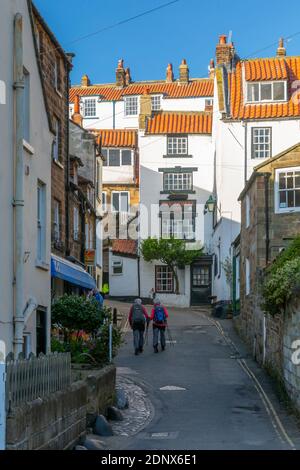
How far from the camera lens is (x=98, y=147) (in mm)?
44094

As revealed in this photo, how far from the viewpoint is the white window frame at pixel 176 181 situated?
172 ft

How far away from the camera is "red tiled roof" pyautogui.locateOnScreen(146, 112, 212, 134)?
52.3 m

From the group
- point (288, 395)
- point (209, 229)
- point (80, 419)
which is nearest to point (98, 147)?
point (209, 229)

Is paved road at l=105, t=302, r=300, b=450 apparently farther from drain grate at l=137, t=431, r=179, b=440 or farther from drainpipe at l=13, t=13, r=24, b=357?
drainpipe at l=13, t=13, r=24, b=357

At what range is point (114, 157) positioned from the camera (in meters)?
58.4

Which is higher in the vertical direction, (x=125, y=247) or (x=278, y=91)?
(x=278, y=91)

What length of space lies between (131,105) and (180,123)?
832 inches

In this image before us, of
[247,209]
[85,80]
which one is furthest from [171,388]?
[85,80]

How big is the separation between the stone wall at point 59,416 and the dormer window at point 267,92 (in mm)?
30471

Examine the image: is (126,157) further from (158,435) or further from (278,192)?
(158,435)

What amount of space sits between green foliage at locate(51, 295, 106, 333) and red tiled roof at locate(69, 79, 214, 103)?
49.5m

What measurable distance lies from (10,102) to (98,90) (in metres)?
61.9
